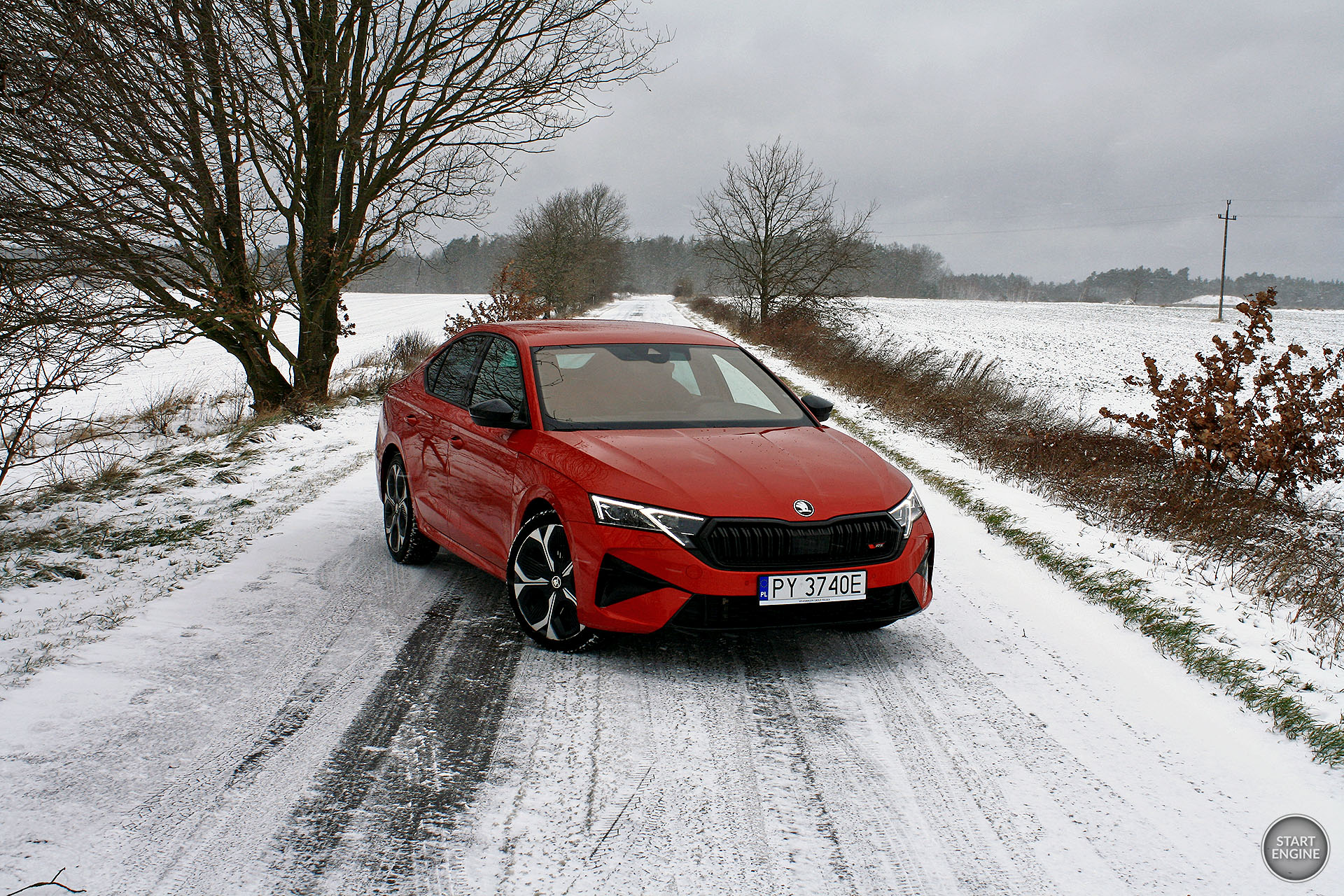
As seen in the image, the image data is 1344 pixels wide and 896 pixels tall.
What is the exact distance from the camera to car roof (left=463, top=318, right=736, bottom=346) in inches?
222

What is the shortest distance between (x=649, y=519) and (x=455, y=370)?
2.60 meters

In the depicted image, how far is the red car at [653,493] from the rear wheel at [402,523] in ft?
0.13

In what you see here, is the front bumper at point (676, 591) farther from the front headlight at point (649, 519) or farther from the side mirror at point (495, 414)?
the side mirror at point (495, 414)

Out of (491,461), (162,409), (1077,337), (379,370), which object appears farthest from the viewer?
(1077,337)

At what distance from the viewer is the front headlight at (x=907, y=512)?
4461 millimetres

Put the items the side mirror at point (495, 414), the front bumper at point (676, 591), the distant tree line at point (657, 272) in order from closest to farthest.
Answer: the front bumper at point (676, 591) < the side mirror at point (495, 414) < the distant tree line at point (657, 272)

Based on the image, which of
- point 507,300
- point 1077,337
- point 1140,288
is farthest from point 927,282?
point 507,300

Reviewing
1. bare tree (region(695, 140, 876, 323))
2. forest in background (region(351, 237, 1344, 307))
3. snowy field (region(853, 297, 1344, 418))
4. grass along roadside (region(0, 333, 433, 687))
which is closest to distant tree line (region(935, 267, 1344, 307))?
forest in background (region(351, 237, 1344, 307))

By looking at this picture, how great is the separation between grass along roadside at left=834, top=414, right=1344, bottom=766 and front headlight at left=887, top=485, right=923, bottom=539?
1.49 metres

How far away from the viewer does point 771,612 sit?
13.5ft

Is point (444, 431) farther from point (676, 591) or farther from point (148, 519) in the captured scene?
point (148, 519)

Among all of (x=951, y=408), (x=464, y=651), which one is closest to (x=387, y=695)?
(x=464, y=651)

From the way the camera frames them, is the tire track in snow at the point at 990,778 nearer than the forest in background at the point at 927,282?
Yes

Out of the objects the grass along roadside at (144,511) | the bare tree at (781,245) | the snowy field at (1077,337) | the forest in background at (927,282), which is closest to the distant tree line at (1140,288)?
the forest in background at (927,282)
